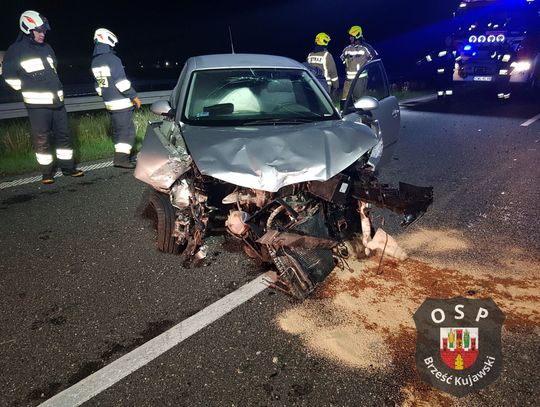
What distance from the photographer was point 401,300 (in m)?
2.86

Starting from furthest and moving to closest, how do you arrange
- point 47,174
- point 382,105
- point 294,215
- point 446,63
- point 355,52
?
point 446,63 → point 355,52 → point 47,174 → point 382,105 → point 294,215

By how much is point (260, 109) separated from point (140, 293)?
212cm

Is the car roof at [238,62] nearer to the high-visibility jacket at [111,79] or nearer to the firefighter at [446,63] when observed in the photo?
the high-visibility jacket at [111,79]

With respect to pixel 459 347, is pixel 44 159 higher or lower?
higher

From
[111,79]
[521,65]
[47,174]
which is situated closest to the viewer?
[47,174]

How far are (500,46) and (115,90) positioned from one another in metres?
10.3

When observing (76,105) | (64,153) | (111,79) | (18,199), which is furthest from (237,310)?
(76,105)

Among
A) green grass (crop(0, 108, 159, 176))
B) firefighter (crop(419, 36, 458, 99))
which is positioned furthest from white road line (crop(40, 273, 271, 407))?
firefighter (crop(419, 36, 458, 99))

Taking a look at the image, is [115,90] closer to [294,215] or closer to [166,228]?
[166,228]

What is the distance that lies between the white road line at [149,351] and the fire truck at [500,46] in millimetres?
11094

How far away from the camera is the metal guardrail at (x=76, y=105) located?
27.1 ft

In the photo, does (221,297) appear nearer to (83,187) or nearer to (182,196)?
(182,196)

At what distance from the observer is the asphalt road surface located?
84.6 inches

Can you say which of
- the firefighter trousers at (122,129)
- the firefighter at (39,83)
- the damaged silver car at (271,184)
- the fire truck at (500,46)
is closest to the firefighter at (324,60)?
the firefighter trousers at (122,129)
